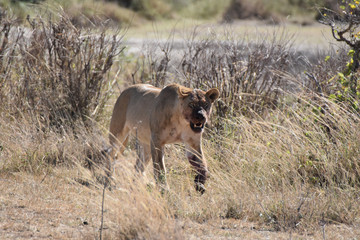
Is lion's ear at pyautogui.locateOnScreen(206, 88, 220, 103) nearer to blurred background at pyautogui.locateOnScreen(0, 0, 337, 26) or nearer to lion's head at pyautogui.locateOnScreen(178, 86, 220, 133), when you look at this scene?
lion's head at pyautogui.locateOnScreen(178, 86, 220, 133)

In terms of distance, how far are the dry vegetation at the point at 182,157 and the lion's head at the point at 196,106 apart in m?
0.74

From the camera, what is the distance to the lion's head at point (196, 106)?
6.88 metres

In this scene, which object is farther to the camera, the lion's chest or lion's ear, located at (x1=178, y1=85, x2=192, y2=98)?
the lion's chest

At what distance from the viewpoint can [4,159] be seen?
27.8 feet

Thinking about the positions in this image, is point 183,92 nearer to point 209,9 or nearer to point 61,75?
point 61,75

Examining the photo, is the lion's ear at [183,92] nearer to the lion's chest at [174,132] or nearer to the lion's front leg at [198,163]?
the lion's chest at [174,132]

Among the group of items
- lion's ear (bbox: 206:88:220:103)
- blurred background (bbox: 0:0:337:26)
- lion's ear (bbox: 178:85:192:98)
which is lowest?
blurred background (bbox: 0:0:337:26)

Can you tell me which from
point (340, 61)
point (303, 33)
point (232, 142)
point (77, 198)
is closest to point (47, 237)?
point (77, 198)

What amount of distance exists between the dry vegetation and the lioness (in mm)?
297

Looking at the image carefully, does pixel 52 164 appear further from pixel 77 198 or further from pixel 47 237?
pixel 47 237

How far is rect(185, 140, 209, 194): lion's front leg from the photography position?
709cm

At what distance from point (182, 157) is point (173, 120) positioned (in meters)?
1.50

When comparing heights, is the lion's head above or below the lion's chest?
above

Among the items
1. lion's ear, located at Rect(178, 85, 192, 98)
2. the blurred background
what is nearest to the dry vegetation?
lion's ear, located at Rect(178, 85, 192, 98)
